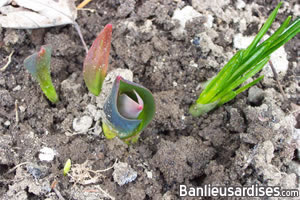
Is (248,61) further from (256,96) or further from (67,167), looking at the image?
(67,167)

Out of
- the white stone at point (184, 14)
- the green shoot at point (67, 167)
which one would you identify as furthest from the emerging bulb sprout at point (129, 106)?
the white stone at point (184, 14)

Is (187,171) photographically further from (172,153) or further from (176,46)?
(176,46)

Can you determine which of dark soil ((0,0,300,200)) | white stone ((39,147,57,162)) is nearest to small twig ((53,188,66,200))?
dark soil ((0,0,300,200))

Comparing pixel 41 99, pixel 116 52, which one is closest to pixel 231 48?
pixel 116 52

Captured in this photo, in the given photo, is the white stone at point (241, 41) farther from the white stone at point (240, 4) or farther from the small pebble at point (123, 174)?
the small pebble at point (123, 174)

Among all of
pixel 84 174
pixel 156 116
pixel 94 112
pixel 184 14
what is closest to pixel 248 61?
pixel 156 116

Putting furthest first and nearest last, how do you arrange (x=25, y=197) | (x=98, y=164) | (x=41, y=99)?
(x=41, y=99), (x=98, y=164), (x=25, y=197)
